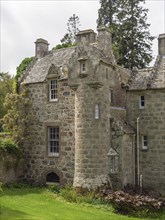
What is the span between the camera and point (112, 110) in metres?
24.5

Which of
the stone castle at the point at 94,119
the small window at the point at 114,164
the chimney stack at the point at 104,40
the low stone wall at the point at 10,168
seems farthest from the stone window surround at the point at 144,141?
the low stone wall at the point at 10,168

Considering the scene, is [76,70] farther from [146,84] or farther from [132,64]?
[132,64]

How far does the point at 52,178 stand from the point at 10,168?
303 cm

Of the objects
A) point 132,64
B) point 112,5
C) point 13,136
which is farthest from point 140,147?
point 112,5

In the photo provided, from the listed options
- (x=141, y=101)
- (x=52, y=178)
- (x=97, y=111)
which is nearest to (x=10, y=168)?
(x=52, y=178)

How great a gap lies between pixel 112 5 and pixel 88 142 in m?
26.7

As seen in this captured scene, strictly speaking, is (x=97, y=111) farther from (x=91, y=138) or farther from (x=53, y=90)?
(x=53, y=90)

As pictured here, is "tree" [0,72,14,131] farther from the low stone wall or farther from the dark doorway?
the dark doorway

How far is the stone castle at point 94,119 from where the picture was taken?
22156 millimetres

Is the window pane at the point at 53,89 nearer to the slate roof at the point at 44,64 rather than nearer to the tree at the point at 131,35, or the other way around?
the slate roof at the point at 44,64

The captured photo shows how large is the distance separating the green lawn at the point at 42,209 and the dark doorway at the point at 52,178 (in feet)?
6.86

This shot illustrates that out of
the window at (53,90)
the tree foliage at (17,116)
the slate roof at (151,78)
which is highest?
the slate roof at (151,78)

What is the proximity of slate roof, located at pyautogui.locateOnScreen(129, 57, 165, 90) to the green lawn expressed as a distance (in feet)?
31.1

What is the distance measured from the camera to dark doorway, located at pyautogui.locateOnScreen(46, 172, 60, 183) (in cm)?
2498
